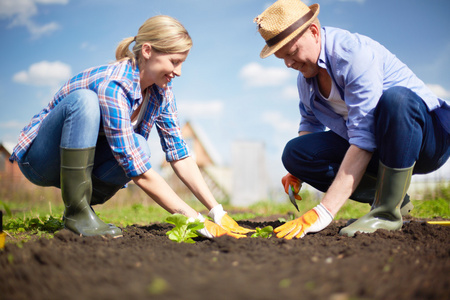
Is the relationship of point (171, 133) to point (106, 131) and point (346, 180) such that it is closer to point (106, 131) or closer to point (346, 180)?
point (106, 131)

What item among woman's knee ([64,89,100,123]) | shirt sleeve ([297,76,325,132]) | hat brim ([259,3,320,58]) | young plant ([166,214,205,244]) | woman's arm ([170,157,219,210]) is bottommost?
young plant ([166,214,205,244])

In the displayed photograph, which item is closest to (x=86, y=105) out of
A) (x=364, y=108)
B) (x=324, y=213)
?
(x=324, y=213)

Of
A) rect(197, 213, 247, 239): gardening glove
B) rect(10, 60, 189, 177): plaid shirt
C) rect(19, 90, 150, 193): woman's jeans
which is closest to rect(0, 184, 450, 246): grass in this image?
rect(19, 90, 150, 193): woman's jeans

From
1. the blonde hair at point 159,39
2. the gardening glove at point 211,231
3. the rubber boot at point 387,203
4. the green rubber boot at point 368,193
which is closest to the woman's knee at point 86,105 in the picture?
the blonde hair at point 159,39

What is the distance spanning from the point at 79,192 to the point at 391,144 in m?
1.80

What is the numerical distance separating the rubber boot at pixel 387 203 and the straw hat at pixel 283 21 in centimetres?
94

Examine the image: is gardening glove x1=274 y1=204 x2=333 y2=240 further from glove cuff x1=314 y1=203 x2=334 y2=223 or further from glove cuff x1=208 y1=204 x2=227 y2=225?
glove cuff x1=208 y1=204 x2=227 y2=225

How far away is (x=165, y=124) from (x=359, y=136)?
128 cm

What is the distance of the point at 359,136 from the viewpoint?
2.19 metres

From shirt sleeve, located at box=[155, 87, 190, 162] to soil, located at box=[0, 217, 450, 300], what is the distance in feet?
2.73

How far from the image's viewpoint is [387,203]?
2.24m

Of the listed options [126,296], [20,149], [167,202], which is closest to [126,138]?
[167,202]

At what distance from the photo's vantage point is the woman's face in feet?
7.25

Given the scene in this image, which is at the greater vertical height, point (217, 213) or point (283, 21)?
point (283, 21)
